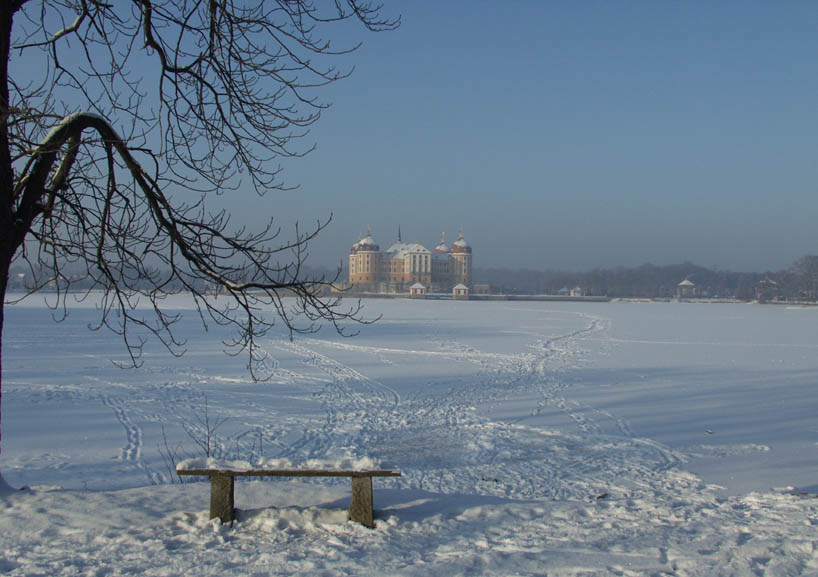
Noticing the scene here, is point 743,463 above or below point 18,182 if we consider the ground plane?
below

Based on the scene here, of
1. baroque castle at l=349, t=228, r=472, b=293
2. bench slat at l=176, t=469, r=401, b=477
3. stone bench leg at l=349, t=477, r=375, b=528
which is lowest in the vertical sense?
stone bench leg at l=349, t=477, r=375, b=528

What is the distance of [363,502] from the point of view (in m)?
4.55

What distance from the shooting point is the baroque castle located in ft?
396

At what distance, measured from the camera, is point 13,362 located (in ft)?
54.1

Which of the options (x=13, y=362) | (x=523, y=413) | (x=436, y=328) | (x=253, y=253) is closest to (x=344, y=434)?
(x=523, y=413)

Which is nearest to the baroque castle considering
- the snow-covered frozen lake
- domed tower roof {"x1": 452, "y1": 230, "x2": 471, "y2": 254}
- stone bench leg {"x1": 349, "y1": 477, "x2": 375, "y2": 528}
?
domed tower roof {"x1": 452, "y1": 230, "x2": 471, "y2": 254}

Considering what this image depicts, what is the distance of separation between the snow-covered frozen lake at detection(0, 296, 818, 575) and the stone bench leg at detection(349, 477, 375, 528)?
0.37 ft

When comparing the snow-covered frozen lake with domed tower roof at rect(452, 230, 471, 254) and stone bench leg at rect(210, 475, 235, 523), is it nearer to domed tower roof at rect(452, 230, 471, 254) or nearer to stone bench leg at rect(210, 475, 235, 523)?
stone bench leg at rect(210, 475, 235, 523)

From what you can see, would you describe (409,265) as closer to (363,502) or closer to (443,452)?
(443,452)

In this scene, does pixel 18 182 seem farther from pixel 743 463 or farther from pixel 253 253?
pixel 743 463

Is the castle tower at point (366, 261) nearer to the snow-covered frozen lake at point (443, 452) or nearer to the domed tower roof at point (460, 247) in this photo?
the domed tower roof at point (460, 247)

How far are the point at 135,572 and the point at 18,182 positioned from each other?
2.82 m

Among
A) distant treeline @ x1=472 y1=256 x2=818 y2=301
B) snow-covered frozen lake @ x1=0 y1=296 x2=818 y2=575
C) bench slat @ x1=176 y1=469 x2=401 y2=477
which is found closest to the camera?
snow-covered frozen lake @ x1=0 y1=296 x2=818 y2=575

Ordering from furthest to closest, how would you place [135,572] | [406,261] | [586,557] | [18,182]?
[406,261] < [18,182] < [586,557] < [135,572]
